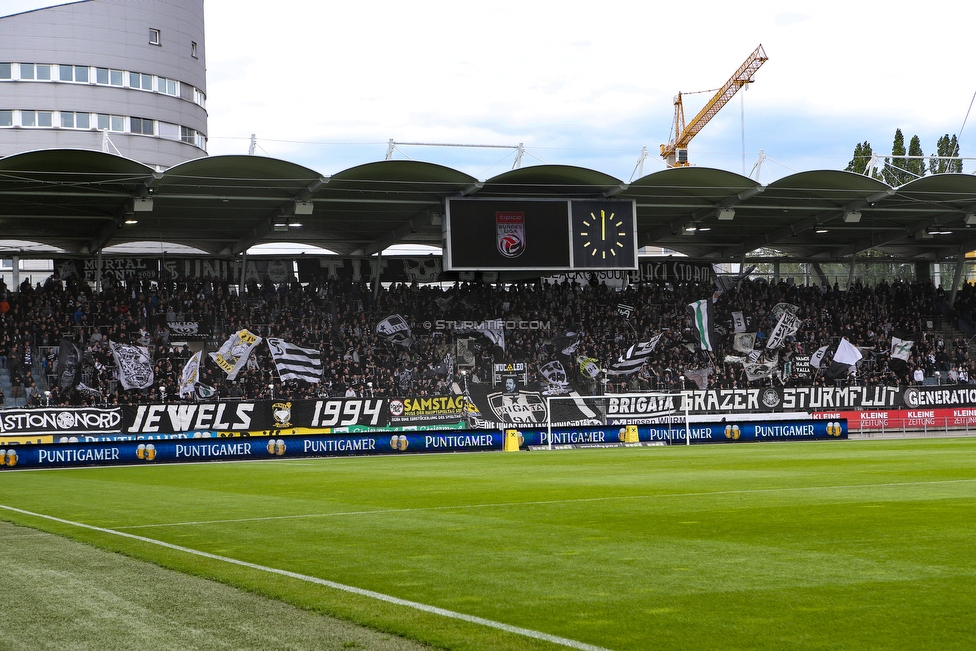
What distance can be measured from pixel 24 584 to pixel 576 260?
108ft

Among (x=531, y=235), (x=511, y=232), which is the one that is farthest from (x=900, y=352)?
(x=511, y=232)

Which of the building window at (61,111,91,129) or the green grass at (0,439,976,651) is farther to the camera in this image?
the building window at (61,111,91,129)

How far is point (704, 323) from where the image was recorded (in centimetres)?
4666

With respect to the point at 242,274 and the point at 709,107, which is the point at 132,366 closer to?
the point at 242,274

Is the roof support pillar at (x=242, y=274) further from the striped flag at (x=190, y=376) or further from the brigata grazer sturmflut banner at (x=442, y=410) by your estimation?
the brigata grazer sturmflut banner at (x=442, y=410)

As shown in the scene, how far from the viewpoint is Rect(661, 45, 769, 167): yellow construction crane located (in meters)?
105

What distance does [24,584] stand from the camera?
837 cm

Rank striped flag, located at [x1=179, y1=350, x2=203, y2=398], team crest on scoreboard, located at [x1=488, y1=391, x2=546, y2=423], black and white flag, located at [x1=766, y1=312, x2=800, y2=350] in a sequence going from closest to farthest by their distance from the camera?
1. team crest on scoreboard, located at [x1=488, y1=391, x2=546, y2=423]
2. striped flag, located at [x1=179, y1=350, x2=203, y2=398]
3. black and white flag, located at [x1=766, y1=312, x2=800, y2=350]

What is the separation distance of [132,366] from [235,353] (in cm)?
396

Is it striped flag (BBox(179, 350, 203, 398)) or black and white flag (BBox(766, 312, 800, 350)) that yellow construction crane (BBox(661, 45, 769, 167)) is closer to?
black and white flag (BBox(766, 312, 800, 350))

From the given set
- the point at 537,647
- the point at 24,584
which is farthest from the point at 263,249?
the point at 537,647

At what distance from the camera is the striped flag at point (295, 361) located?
138ft

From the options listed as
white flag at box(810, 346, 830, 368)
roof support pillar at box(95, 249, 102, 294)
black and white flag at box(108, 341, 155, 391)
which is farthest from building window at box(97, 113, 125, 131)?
white flag at box(810, 346, 830, 368)

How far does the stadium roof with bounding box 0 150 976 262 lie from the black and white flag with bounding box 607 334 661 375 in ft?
19.0
